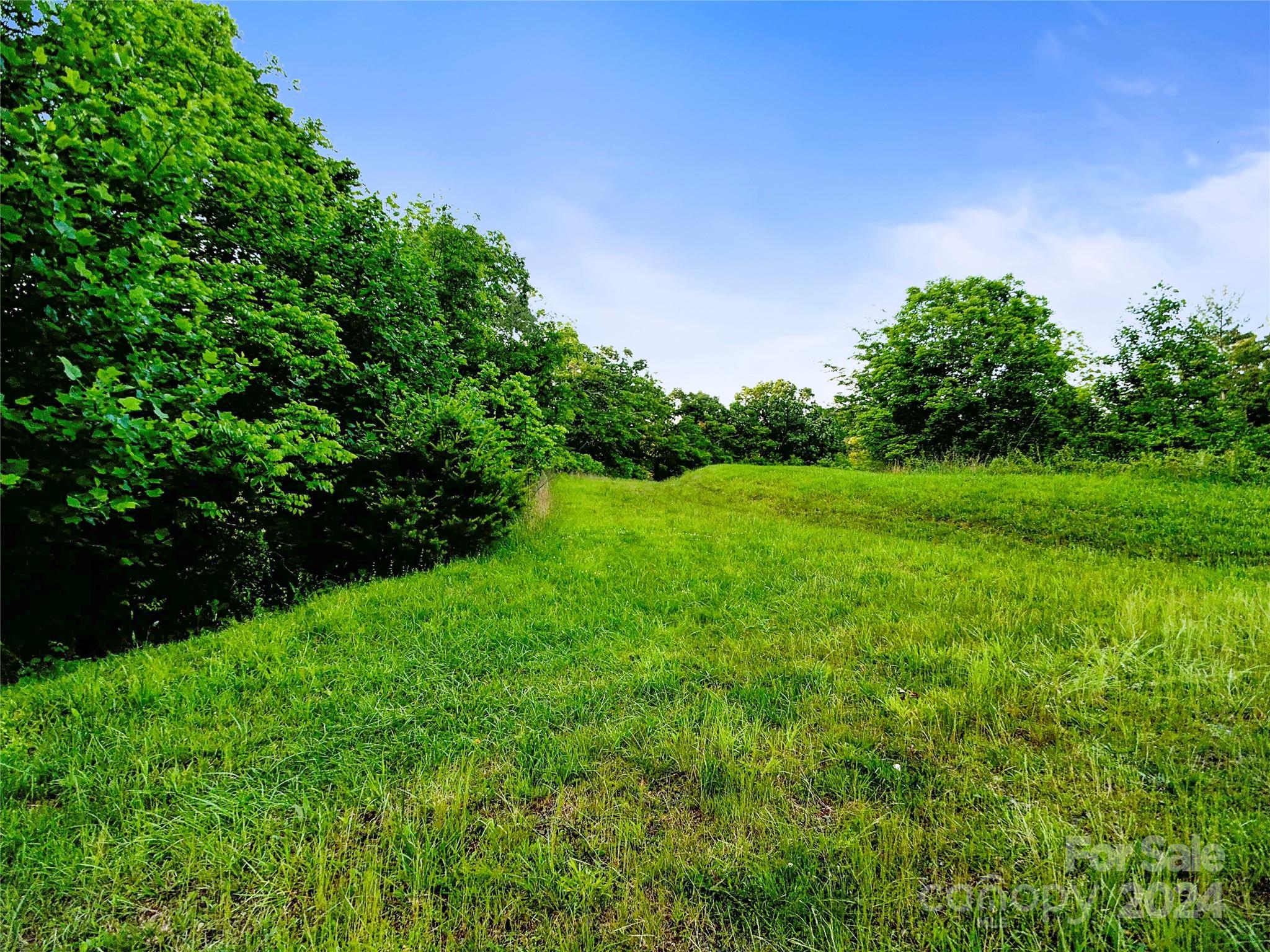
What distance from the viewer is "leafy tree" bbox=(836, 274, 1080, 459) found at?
819 inches

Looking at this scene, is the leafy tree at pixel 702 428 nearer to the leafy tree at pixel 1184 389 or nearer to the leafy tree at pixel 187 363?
the leafy tree at pixel 1184 389

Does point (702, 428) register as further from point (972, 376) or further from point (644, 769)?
point (644, 769)

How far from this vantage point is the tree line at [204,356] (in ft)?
12.6

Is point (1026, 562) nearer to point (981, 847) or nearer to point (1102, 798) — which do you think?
point (1102, 798)

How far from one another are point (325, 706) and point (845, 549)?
735 cm

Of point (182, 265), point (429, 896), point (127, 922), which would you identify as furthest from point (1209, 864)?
point (182, 265)

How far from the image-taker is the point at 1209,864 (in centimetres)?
176

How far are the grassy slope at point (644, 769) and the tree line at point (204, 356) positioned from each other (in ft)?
4.43

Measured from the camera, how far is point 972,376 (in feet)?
71.0

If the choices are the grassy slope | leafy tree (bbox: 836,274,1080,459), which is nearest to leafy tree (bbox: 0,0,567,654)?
the grassy slope
